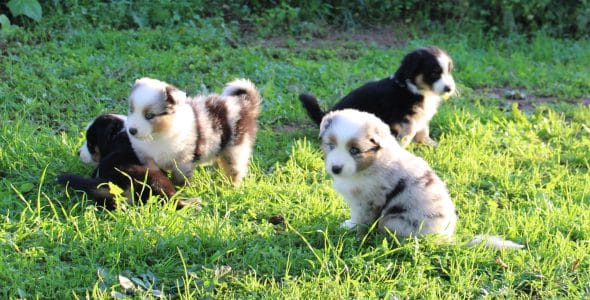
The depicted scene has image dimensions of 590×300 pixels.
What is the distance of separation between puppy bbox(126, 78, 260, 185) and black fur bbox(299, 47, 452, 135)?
1.35 m

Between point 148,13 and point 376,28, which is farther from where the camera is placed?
point 376,28

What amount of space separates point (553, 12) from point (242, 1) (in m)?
4.97

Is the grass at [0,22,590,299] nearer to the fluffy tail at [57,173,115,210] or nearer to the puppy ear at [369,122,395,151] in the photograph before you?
the fluffy tail at [57,173,115,210]

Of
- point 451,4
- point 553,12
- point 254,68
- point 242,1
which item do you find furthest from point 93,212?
point 553,12

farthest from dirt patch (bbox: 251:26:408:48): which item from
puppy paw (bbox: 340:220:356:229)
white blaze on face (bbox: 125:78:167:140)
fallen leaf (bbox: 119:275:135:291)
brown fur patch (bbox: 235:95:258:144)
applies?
fallen leaf (bbox: 119:275:135:291)

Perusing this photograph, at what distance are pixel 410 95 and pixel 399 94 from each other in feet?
0.35

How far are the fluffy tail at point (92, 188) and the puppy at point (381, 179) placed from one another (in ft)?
5.24

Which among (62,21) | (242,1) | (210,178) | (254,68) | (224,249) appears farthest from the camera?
(242,1)

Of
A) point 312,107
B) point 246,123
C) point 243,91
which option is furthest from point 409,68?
point 246,123

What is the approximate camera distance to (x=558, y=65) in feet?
35.6

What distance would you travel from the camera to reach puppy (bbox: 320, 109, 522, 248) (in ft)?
15.9

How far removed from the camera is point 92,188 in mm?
5418

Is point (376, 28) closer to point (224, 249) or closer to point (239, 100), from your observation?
point (239, 100)

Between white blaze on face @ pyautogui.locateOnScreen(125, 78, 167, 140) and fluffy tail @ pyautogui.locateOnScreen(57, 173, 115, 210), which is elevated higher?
white blaze on face @ pyautogui.locateOnScreen(125, 78, 167, 140)
